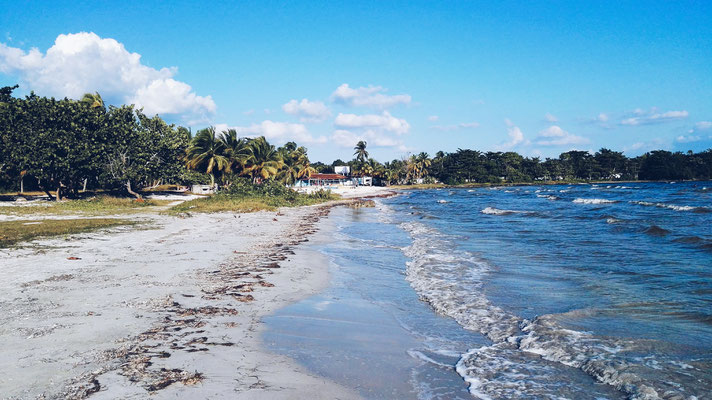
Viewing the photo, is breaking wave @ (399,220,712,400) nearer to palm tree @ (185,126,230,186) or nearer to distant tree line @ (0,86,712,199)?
distant tree line @ (0,86,712,199)

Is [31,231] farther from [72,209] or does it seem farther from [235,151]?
[235,151]

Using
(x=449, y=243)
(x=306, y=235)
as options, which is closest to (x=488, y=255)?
(x=449, y=243)

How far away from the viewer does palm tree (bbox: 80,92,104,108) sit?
4834cm

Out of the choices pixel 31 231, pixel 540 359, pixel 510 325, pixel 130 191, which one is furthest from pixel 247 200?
pixel 540 359

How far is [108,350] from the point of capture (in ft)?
16.5

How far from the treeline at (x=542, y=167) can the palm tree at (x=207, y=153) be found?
78137mm

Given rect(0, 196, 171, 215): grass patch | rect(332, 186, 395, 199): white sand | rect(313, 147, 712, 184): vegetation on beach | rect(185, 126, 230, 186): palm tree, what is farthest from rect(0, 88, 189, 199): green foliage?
rect(313, 147, 712, 184): vegetation on beach

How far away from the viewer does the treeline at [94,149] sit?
34.5 metres

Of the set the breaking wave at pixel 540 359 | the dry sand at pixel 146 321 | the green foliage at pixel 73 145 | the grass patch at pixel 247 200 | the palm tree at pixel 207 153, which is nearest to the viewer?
the dry sand at pixel 146 321

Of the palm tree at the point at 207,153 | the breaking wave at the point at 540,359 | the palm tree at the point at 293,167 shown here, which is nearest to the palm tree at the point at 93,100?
the palm tree at the point at 207,153

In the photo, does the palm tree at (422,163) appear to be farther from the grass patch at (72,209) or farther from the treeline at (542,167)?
the grass patch at (72,209)

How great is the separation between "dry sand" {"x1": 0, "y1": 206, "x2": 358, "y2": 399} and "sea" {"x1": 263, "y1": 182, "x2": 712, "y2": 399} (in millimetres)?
530

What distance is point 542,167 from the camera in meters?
142

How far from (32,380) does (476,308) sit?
670 cm
